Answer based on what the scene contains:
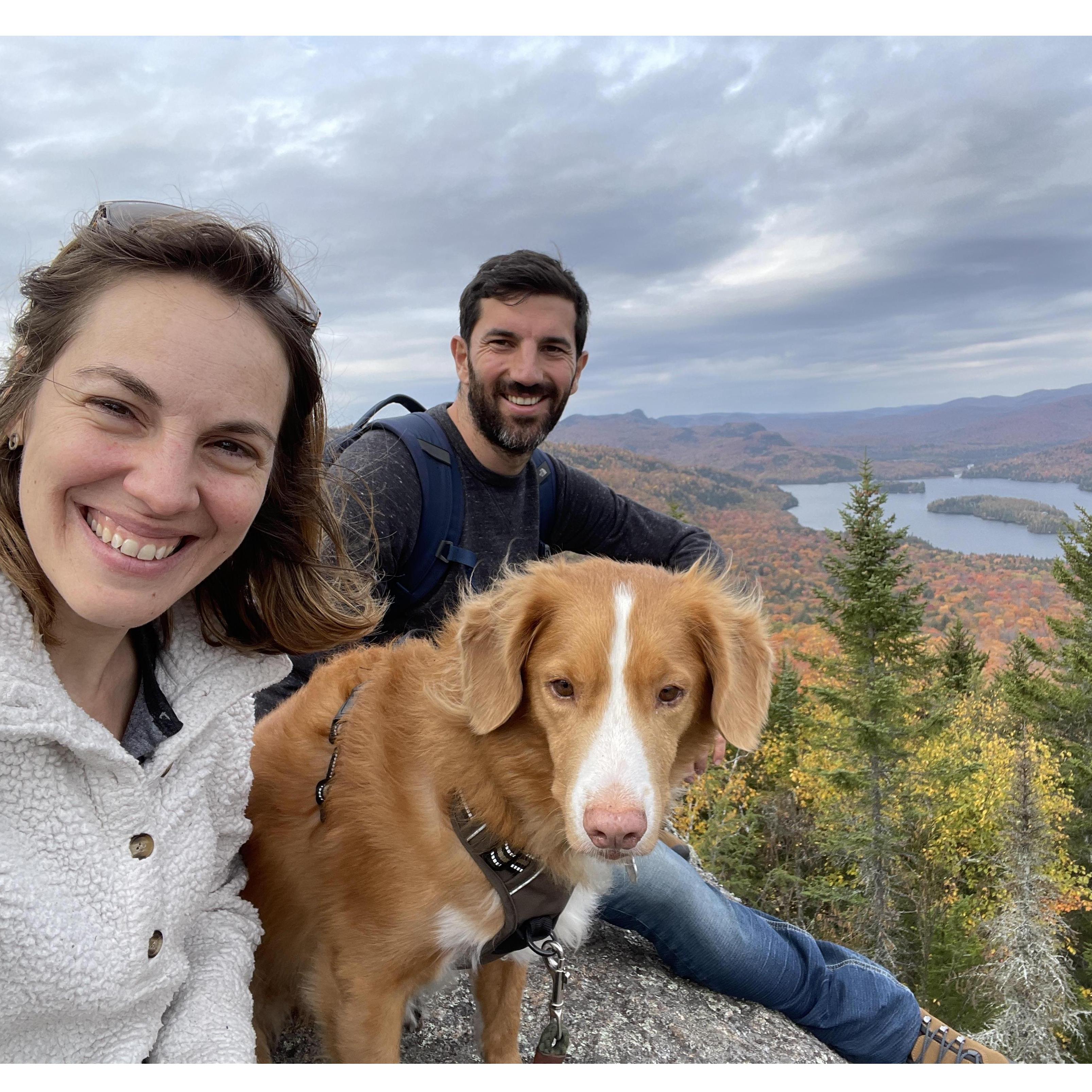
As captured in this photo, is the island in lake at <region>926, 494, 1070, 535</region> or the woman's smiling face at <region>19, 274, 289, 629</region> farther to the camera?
the island in lake at <region>926, 494, 1070, 535</region>

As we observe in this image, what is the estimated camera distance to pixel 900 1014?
5.25 metres

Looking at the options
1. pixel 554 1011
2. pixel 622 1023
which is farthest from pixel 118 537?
pixel 622 1023

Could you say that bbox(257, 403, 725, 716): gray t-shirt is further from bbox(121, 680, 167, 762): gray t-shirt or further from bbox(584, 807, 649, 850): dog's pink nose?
bbox(584, 807, 649, 850): dog's pink nose

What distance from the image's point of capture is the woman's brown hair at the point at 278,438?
2355 millimetres

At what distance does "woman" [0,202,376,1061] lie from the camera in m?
2.20

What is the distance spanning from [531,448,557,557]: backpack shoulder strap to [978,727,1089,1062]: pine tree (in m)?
27.6

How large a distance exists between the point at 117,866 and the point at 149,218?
1953 millimetres

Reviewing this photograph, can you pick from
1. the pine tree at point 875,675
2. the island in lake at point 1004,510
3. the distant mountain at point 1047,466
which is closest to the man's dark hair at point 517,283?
the pine tree at point 875,675

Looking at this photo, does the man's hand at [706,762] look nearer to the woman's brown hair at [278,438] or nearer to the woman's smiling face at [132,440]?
the woman's brown hair at [278,438]

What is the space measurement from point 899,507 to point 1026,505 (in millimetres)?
19655

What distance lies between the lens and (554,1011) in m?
3.41

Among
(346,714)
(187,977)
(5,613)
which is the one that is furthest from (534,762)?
(5,613)

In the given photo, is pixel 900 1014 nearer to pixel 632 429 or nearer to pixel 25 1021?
pixel 25 1021

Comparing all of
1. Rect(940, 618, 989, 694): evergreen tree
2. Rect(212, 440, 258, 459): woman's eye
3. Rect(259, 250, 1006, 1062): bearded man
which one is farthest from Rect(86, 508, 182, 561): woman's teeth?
Rect(940, 618, 989, 694): evergreen tree
